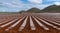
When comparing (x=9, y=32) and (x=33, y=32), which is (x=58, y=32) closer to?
(x=33, y=32)

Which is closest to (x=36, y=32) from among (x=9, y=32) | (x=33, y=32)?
(x=33, y=32)

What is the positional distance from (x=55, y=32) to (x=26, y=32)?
50.3 inches

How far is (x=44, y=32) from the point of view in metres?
7.02

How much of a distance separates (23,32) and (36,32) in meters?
0.57

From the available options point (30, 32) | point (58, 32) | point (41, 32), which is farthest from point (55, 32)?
point (30, 32)

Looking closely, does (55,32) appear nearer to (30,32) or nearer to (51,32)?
(51,32)

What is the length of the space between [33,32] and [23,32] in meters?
0.45

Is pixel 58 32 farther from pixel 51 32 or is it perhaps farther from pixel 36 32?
pixel 36 32

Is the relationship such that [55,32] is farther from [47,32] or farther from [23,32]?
[23,32]

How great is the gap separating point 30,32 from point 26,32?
0.18m

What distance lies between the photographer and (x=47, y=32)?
701 centimetres

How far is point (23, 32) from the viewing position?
703 cm

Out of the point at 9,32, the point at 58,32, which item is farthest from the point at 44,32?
the point at 9,32

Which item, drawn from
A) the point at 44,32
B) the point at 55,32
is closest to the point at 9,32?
the point at 44,32
